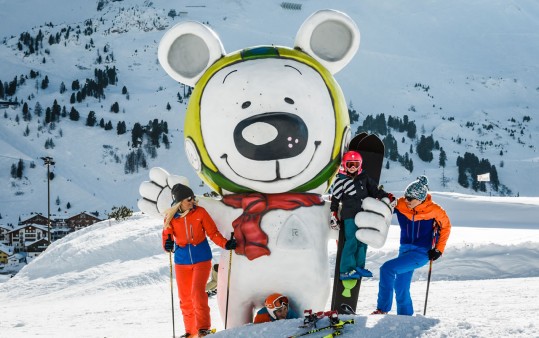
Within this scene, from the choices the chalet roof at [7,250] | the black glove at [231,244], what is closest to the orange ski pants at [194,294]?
the black glove at [231,244]

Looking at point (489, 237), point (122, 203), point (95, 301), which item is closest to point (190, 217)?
point (95, 301)

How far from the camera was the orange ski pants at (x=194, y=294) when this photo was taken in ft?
14.1

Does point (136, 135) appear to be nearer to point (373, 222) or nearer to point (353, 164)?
point (353, 164)

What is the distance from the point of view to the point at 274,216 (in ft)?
14.3

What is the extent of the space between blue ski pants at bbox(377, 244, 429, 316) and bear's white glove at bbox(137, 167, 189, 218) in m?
1.62

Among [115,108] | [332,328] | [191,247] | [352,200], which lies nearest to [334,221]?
[352,200]

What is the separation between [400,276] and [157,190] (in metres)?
1.91

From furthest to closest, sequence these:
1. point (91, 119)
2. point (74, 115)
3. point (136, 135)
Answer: point (74, 115), point (91, 119), point (136, 135)

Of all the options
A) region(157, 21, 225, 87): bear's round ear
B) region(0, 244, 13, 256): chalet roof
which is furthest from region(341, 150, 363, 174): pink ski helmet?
region(0, 244, 13, 256): chalet roof

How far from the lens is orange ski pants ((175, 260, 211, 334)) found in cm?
431

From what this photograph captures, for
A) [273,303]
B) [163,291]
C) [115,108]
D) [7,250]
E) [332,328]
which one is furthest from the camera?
[115,108]

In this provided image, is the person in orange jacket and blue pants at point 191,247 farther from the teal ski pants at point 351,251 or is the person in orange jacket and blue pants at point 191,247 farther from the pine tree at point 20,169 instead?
the pine tree at point 20,169

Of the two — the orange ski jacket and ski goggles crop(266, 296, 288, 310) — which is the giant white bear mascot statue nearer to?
ski goggles crop(266, 296, 288, 310)

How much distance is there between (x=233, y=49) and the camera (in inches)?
3120
